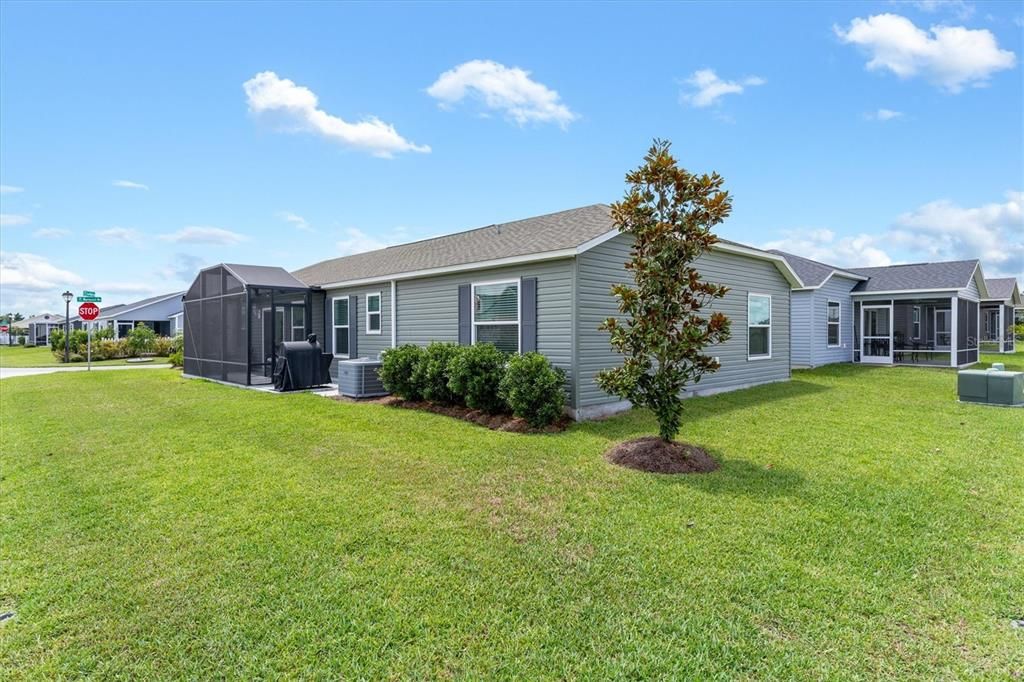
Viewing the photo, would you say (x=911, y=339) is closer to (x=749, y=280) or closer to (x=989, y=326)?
(x=749, y=280)

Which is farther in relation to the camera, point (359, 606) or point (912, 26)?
point (912, 26)

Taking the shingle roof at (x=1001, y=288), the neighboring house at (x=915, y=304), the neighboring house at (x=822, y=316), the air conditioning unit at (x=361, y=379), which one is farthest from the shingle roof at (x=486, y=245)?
the shingle roof at (x=1001, y=288)

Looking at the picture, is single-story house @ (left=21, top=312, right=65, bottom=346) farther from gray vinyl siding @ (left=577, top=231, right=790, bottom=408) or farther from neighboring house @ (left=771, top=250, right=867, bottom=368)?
neighboring house @ (left=771, top=250, right=867, bottom=368)

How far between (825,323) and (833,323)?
0.64 m

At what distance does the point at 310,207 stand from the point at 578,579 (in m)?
14.1

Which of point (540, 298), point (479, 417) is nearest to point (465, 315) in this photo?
point (540, 298)

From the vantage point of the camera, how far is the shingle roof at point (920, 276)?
16936 mm

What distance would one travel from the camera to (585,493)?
4.87 metres

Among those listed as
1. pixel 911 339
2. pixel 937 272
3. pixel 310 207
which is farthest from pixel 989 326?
pixel 310 207

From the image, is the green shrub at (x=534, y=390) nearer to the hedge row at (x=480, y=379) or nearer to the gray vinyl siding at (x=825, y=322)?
the hedge row at (x=480, y=379)

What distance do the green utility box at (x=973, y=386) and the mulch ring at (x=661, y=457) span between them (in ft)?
24.6

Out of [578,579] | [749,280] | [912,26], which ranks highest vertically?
[912,26]

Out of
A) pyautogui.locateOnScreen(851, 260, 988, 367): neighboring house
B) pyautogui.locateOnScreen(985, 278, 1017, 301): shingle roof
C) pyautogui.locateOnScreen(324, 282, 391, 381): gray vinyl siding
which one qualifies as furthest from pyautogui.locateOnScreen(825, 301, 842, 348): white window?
pyautogui.locateOnScreen(324, 282, 391, 381): gray vinyl siding

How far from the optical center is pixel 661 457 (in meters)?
5.79
